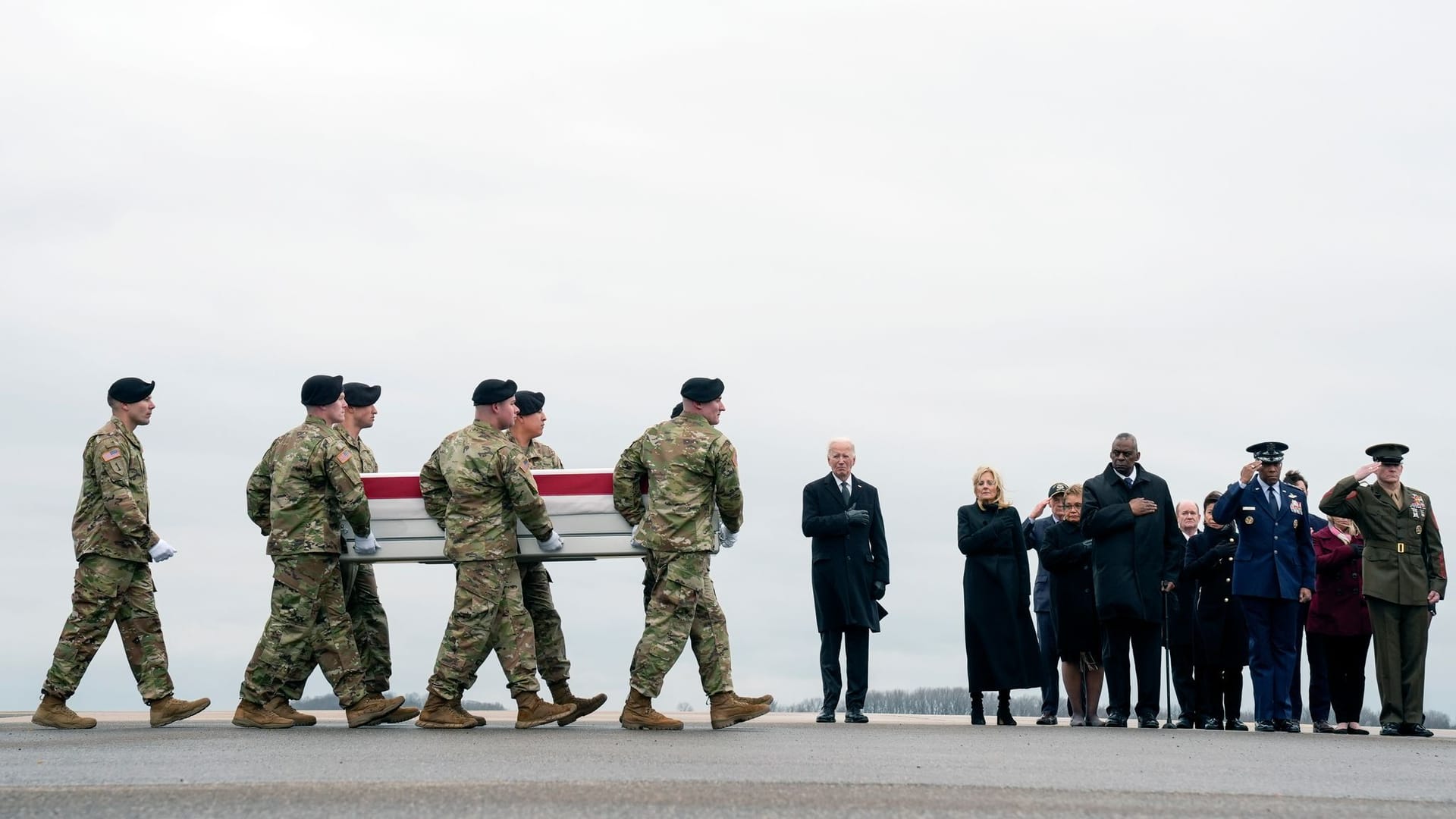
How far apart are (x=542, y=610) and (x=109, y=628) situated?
9.52 ft

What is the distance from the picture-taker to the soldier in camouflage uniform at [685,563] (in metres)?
9.79

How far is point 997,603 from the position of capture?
40.7 ft

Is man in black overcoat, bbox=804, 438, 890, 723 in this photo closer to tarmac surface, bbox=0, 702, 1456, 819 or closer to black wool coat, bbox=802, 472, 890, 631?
black wool coat, bbox=802, 472, 890, 631

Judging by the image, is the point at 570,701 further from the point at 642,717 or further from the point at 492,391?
the point at 492,391

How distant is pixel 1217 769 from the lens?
7.38 m

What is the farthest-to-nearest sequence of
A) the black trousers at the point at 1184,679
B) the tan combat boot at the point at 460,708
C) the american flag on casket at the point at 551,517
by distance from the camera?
the black trousers at the point at 1184,679, the american flag on casket at the point at 551,517, the tan combat boot at the point at 460,708

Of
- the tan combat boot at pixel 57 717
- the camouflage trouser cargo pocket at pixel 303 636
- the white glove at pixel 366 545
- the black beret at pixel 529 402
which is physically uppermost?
the black beret at pixel 529 402

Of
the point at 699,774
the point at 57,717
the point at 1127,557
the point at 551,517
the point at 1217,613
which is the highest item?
the point at 551,517

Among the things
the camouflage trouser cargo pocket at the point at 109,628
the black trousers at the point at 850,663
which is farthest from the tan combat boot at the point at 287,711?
the black trousers at the point at 850,663

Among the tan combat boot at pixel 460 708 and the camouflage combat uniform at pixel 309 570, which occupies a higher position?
the camouflage combat uniform at pixel 309 570

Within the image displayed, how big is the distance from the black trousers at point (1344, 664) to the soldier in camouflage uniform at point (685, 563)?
5630mm

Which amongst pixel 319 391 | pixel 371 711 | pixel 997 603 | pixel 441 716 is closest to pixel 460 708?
pixel 441 716

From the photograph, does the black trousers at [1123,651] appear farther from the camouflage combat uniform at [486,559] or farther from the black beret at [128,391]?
the black beret at [128,391]

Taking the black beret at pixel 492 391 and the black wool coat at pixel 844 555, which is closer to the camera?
the black beret at pixel 492 391
